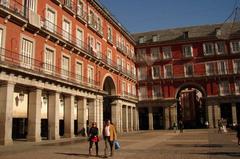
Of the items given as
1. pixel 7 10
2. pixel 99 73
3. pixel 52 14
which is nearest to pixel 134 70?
pixel 99 73

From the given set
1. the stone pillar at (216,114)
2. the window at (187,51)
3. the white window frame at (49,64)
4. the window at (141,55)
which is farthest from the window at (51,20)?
the stone pillar at (216,114)

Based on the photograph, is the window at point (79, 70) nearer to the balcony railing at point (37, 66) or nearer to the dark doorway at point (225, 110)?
the balcony railing at point (37, 66)

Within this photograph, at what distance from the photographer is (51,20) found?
83.1ft

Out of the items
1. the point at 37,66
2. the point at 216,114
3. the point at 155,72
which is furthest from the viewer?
the point at 155,72

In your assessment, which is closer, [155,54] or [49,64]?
[49,64]

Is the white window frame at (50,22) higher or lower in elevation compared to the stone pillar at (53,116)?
higher

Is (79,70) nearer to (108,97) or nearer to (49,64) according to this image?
(49,64)

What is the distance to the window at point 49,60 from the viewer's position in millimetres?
24000

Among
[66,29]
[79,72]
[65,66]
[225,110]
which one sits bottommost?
[225,110]

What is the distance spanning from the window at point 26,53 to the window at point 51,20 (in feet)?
9.00

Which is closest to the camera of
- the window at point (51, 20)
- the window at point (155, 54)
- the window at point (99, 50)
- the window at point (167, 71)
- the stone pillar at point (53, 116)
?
the stone pillar at point (53, 116)

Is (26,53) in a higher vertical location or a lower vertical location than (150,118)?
higher

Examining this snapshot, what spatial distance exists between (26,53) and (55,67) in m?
3.81

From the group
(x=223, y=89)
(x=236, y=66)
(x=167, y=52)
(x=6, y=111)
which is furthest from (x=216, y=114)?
(x=6, y=111)
